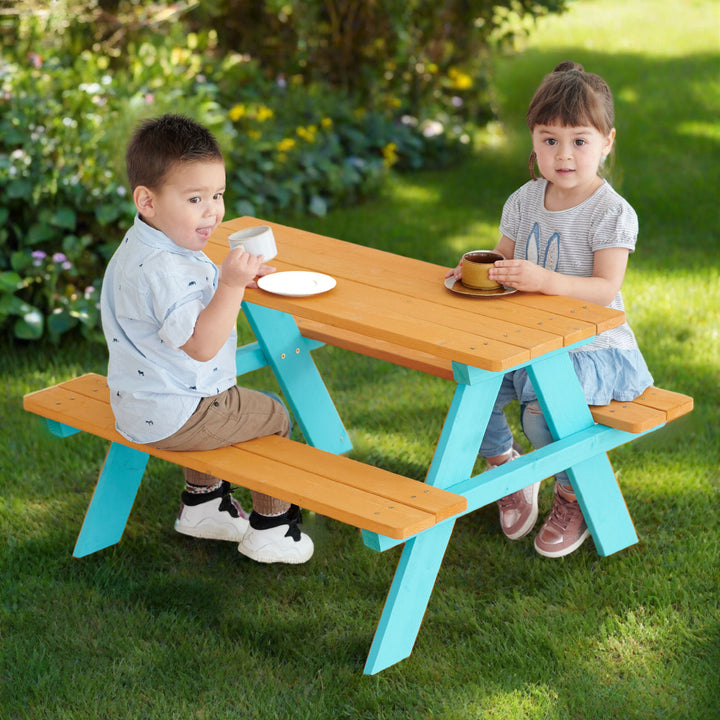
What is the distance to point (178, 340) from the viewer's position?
9.05 feet

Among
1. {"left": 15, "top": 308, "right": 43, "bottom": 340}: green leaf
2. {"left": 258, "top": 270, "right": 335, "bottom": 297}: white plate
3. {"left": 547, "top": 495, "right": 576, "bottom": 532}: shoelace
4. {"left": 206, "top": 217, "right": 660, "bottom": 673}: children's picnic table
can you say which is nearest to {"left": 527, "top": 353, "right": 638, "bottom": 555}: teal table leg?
{"left": 206, "top": 217, "right": 660, "bottom": 673}: children's picnic table

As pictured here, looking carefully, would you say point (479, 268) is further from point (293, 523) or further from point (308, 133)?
point (308, 133)

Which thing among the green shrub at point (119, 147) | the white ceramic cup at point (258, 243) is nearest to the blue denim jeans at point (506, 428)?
the white ceramic cup at point (258, 243)

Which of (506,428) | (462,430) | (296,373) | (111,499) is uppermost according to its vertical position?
(462,430)

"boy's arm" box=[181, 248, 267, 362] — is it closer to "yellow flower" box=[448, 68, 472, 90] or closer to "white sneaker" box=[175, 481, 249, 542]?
"white sneaker" box=[175, 481, 249, 542]

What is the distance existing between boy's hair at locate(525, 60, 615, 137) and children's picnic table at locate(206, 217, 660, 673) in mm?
511

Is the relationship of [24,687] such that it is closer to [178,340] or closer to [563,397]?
[178,340]

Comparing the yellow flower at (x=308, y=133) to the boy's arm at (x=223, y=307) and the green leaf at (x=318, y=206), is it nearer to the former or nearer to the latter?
the green leaf at (x=318, y=206)

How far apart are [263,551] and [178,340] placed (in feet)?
2.80

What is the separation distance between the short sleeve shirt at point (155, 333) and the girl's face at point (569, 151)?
1.03 m

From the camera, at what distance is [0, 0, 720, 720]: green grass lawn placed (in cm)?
282

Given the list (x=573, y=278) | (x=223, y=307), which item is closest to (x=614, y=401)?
(x=573, y=278)

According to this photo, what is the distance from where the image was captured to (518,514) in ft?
11.7

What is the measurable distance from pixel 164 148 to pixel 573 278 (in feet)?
3.93
